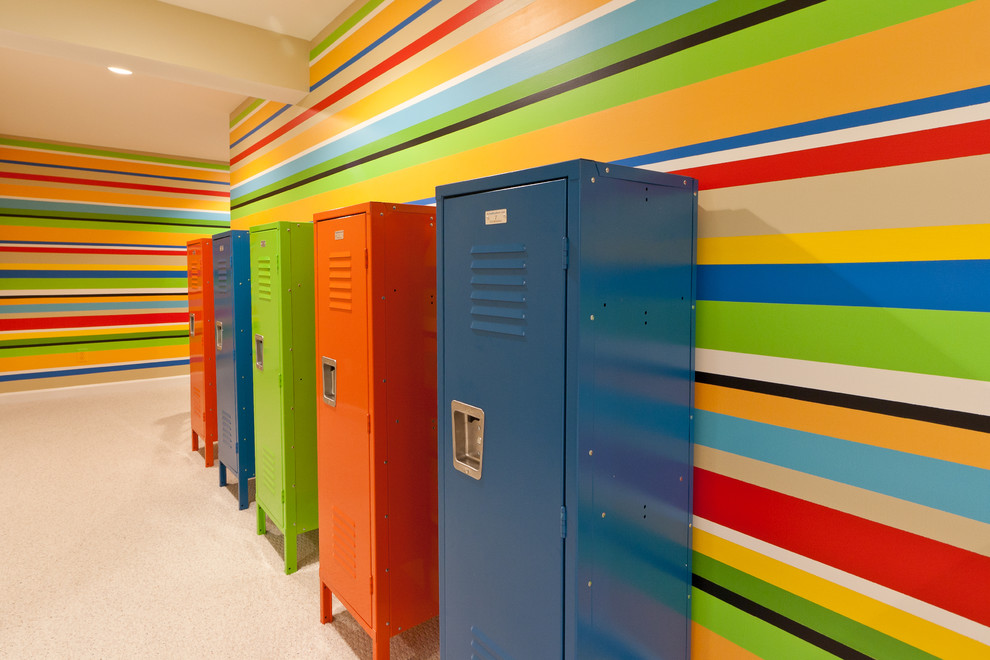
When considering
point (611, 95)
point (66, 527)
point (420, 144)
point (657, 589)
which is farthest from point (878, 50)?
point (66, 527)

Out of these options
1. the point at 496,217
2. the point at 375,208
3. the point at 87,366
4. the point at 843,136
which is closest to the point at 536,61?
the point at 375,208

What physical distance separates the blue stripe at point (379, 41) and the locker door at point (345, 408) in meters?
1.32

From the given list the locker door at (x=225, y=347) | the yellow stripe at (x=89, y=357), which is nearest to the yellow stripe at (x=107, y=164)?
the yellow stripe at (x=89, y=357)

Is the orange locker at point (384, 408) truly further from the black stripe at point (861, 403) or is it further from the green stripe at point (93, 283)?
the green stripe at point (93, 283)

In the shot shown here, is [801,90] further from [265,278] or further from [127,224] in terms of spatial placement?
[127,224]

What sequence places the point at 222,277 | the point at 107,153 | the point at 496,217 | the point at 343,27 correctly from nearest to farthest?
1. the point at 496,217
2. the point at 343,27
3. the point at 222,277
4. the point at 107,153

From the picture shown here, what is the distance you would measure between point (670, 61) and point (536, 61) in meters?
0.68

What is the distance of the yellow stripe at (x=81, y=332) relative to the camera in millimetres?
6980

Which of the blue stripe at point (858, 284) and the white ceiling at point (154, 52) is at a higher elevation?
the white ceiling at point (154, 52)

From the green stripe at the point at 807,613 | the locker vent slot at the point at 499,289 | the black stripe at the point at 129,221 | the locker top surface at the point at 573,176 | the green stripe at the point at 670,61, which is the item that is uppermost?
the black stripe at the point at 129,221

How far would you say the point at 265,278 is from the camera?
10.2 ft

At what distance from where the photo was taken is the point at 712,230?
1615 mm

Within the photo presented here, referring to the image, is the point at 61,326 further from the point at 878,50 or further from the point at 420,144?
the point at 878,50

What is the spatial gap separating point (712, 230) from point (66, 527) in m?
4.25
